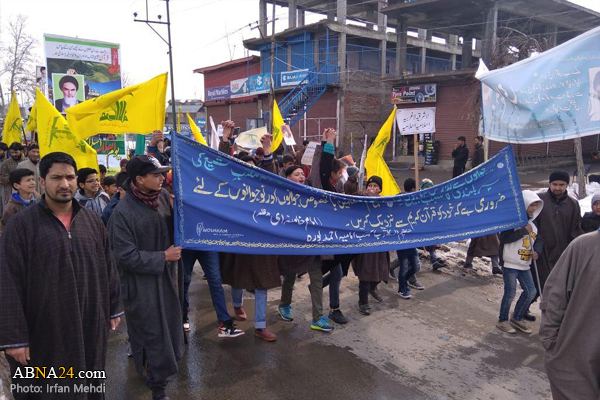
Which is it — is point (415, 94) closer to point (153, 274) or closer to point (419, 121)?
point (419, 121)

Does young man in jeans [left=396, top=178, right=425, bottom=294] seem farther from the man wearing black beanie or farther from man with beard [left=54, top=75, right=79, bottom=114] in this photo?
man with beard [left=54, top=75, right=79, bottom=114]

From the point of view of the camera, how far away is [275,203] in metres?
4.20

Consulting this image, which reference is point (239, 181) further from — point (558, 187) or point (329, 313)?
point (558, 187)

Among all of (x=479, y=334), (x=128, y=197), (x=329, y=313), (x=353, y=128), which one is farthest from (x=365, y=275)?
(x=353, y=128)

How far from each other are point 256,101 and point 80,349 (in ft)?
89.6

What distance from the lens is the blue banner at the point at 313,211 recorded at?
12.2 ft

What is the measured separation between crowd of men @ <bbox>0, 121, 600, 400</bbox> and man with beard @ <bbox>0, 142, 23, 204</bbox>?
10.6 feet

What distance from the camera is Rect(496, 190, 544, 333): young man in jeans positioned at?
4840 millimetres

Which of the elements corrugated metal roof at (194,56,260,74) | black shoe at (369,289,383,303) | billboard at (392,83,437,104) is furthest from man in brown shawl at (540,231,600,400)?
corrugated metal roof at (194,56,260,74)

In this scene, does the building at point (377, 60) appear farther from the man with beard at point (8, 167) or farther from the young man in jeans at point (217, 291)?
the young man in jeans at point (217, 291)

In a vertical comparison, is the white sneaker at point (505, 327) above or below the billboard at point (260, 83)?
below

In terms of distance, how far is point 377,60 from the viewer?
26.8 metres

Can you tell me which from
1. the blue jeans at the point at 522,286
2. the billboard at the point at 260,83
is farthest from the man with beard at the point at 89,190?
the billboard at the point at 260,83

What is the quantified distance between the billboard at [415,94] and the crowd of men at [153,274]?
17453 mm
